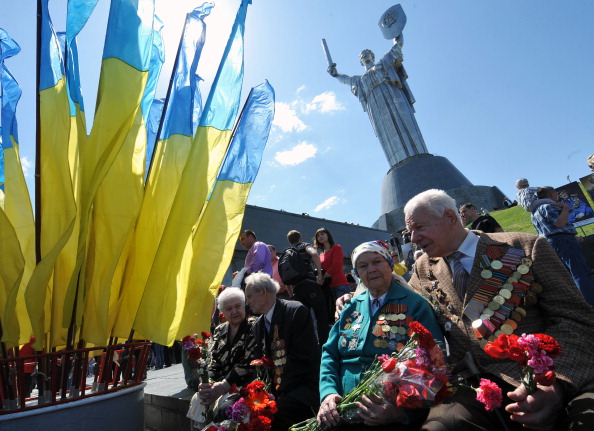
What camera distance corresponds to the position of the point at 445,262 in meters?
2.44

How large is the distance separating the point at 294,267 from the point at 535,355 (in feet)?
11.2

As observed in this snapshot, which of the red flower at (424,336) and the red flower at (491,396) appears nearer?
the red flower at (491,396)

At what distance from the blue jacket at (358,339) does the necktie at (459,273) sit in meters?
0.22

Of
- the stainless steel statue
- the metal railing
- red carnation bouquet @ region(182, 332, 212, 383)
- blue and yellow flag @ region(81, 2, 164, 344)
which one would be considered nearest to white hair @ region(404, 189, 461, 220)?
blue and yellow flag @ region(81, 2, 164, 344)

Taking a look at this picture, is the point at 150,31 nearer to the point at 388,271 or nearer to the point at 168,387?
the point at 388,271

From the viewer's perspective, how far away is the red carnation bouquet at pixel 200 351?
306 cm

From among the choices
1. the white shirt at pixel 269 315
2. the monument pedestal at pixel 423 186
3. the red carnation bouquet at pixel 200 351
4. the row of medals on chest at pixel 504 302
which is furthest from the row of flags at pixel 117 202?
the monument pedestal at pixel 423 186

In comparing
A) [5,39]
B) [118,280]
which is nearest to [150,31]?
[5,39]

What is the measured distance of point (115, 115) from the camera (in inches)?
101

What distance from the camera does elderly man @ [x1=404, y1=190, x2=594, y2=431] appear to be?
1.68m

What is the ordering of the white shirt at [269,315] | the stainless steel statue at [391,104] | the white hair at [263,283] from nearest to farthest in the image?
the white shirt at [269,315] → the white hair at [263,283] → the stainless steel statue at [391,104]

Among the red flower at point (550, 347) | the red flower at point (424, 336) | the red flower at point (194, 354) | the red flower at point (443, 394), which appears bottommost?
the red flower at point (443, 394)

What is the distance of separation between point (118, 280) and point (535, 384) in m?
2.62

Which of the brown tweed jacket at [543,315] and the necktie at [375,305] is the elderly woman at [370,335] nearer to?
the necktie at [375,305]
